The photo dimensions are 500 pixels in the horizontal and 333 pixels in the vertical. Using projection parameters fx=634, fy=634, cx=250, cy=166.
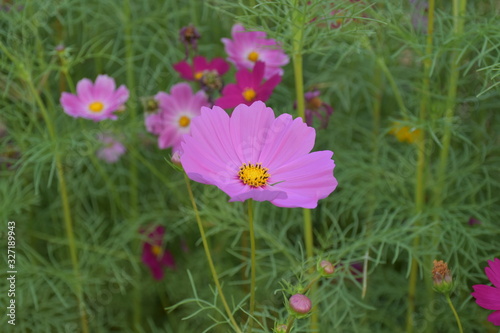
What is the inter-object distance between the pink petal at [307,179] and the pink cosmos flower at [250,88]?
0.26m

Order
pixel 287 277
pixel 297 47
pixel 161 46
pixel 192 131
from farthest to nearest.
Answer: pixel 161 46
pixel 287 277
pixel 297 47
pixel 192 131

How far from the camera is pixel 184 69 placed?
3.33ft

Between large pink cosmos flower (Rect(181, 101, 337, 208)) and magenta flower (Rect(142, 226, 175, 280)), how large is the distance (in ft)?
2.03

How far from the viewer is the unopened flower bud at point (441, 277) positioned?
661 mm

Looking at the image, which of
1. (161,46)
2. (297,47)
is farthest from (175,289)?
(297,47)

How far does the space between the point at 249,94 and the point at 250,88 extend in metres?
0.01

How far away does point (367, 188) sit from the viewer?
1.17 m

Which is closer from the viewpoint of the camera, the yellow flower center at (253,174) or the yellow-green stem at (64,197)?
the yellow flower center at (253,174)

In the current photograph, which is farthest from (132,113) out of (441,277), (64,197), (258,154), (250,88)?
(441,277)

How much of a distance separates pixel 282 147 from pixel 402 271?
0.71m

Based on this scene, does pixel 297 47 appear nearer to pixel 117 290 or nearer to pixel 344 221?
pixel 344 221

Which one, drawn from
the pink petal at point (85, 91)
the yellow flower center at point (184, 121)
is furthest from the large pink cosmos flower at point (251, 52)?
the pink petal at point (85, 91)

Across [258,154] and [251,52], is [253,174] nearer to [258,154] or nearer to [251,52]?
[258,154]

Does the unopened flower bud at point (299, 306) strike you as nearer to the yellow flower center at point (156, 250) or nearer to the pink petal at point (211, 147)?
the pink petal at point (211, 147)
